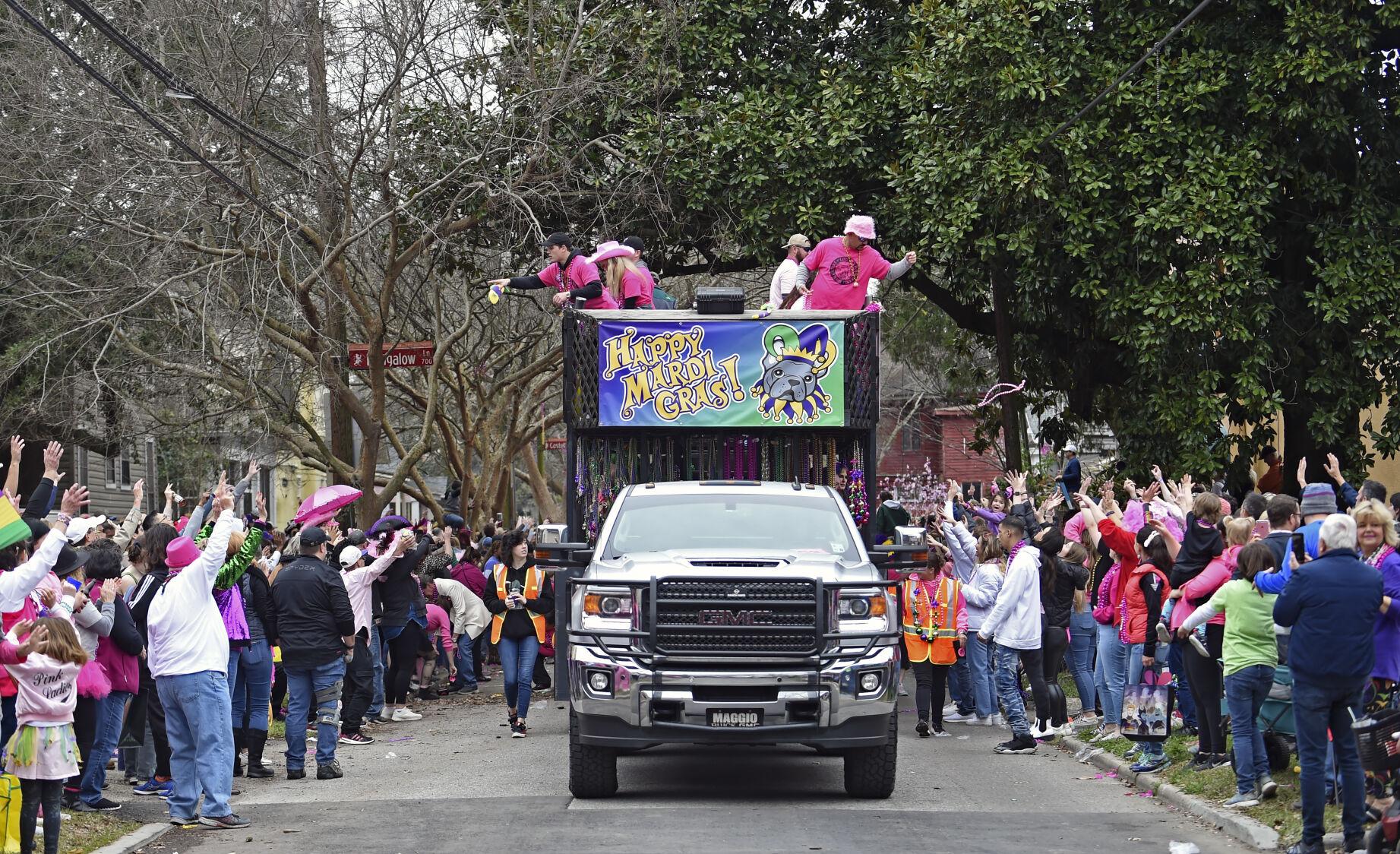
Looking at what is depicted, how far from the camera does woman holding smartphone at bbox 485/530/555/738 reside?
15367 mm

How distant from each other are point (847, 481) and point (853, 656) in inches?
148

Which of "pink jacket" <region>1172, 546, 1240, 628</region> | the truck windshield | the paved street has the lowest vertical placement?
the paved street

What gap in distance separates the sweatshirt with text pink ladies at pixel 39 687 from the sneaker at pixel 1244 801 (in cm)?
701

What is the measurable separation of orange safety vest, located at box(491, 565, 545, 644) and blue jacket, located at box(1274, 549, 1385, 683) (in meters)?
7.98

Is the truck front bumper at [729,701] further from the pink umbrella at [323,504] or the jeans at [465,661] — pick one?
the jeans at [465,661]

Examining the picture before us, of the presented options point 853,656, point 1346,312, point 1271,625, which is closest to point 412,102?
point 1346,312

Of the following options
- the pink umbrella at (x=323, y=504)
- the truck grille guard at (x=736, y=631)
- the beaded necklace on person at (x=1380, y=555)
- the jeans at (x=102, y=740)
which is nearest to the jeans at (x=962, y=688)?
the truck grille guard at (x=736, y=631)

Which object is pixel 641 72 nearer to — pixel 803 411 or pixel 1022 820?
pixel 803 411

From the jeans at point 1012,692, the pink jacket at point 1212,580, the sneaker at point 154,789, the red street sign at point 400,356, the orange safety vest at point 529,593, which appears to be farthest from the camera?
the red street sign at point 400,356

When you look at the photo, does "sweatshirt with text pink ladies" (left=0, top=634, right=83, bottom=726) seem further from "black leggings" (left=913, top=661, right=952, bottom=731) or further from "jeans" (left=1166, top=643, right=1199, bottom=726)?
"black leggings" (left=913, top=661, right=952, bottom=731)

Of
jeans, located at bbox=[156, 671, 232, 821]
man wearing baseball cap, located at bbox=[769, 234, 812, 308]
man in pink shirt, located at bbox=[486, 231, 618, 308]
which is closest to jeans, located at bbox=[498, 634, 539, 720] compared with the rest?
man in pink shirt, located at bbox=[486, 231, 618, 308]

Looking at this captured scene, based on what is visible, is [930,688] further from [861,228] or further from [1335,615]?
[1335,615]

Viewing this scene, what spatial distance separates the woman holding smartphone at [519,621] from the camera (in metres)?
15.4

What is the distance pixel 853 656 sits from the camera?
10891mm
